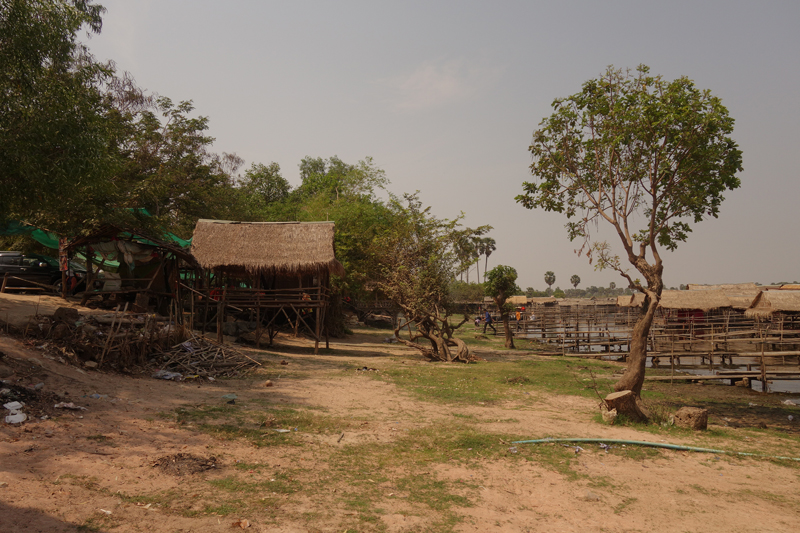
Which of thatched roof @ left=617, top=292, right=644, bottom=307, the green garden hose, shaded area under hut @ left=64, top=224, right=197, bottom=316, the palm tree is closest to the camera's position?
the green garden hose

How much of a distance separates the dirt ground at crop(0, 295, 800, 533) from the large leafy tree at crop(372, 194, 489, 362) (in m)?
8.77

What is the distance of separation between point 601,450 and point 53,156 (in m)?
11.0

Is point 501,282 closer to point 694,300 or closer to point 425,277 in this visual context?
point 425,277

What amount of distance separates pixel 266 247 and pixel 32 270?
8.38m

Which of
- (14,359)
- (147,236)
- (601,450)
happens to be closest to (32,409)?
(14,359)

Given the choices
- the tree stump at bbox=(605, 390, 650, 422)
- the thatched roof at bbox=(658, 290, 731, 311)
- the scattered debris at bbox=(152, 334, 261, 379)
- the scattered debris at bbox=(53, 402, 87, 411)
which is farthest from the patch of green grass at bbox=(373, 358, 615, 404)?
the thatched roof at bbox=(658, 290, 731, 311)

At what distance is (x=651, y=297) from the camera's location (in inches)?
387

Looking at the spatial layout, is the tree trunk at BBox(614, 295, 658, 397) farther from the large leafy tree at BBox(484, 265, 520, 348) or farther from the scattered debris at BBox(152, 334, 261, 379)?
the large leafy tree at BBox(484, 265, 520, 348)

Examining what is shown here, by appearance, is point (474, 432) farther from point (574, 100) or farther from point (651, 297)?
point (574, 100)

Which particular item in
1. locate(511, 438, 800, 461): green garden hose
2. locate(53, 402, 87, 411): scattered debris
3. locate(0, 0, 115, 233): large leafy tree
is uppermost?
locate(0, 0, 115, 233): large leafy tree

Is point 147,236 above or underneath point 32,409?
above

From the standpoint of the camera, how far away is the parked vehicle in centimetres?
1712

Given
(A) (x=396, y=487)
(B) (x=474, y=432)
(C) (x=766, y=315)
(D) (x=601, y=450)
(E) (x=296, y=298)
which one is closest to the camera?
(A) (x=396, y=487)

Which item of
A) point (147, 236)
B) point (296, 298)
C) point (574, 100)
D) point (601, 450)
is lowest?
point (601, 450)
